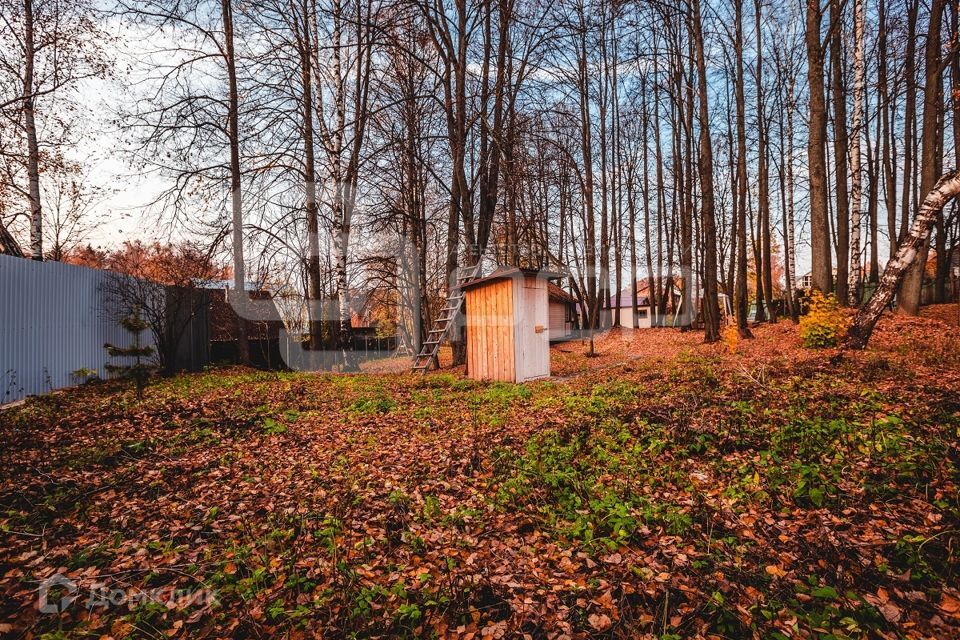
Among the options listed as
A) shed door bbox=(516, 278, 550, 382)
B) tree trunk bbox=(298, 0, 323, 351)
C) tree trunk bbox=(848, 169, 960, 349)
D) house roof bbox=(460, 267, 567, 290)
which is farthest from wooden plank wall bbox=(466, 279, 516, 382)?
tree trunk bbox=(848, 169, 960, 349)

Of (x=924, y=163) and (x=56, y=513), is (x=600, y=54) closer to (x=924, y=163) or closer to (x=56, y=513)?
(x=924, y=163)

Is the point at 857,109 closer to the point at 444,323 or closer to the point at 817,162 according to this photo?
the point at 817,162

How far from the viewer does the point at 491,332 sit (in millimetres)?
9867

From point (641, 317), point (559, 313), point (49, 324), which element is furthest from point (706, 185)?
point (641, 317)

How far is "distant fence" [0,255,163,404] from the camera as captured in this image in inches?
315

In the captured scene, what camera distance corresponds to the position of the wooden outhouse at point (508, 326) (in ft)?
31.0

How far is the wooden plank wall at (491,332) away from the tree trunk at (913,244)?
6548 mm

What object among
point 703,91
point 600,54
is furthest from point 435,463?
point 600,54

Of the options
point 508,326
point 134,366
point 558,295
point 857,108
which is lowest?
point 134,366

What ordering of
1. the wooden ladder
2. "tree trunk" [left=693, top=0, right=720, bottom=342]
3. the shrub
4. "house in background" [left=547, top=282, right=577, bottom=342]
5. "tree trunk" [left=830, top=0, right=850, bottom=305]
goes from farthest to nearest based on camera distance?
"house in background" [left=547, top=282, right=577, bottom=342]
"tree trunk" [left=830, top=0, right=850, bottom=305]
"tree trunk" [left=693, top=0, right=720, bottom=342]
the wooden ladder
the shrub

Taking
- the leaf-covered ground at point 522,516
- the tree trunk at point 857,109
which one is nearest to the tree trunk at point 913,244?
the leaf-covered ground at point 522,516

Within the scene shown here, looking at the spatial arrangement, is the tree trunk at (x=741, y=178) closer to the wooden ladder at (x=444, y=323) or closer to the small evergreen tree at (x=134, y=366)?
the wooden ladder at (x=444, y=323)

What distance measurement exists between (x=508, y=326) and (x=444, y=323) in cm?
287

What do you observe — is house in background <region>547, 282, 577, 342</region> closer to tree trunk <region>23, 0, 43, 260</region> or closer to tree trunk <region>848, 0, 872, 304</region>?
tree trunk <region>848, 0, 872, 304</region>
